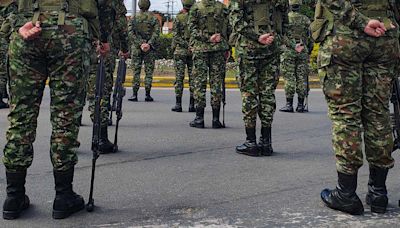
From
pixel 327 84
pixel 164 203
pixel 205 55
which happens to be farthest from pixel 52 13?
pixel 205 55

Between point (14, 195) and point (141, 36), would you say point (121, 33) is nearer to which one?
point (14, 195)

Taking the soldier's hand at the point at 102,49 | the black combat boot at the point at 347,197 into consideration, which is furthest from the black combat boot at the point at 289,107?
the black combat boot at the point at 347,197

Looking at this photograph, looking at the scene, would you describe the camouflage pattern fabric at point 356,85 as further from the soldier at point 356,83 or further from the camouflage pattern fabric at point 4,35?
the camouflage pattern fabric at point 4,35

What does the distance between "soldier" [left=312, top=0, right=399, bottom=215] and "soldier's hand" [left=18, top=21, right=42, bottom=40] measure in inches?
73.6

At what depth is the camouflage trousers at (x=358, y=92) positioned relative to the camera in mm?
3236

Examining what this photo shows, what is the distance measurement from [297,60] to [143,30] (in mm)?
3185

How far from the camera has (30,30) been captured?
9.75 ft

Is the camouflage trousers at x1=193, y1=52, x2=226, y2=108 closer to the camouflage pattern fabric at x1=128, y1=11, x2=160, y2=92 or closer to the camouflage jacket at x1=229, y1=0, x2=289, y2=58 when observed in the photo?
the camouflage jacket at x1=229, y1=0, x2=289, y2=58

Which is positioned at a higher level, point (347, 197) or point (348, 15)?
point (348, 15)

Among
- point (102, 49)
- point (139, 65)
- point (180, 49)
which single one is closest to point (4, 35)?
point (102, 49)

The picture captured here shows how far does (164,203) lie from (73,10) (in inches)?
58.6

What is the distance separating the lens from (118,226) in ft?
10.1

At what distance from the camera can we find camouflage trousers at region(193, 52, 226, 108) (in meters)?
6.92

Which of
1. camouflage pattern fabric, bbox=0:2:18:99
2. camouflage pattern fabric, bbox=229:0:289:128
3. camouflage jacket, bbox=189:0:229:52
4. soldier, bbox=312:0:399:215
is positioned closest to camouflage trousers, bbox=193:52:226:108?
camouflage jacket, bbox=189:0:229:52
